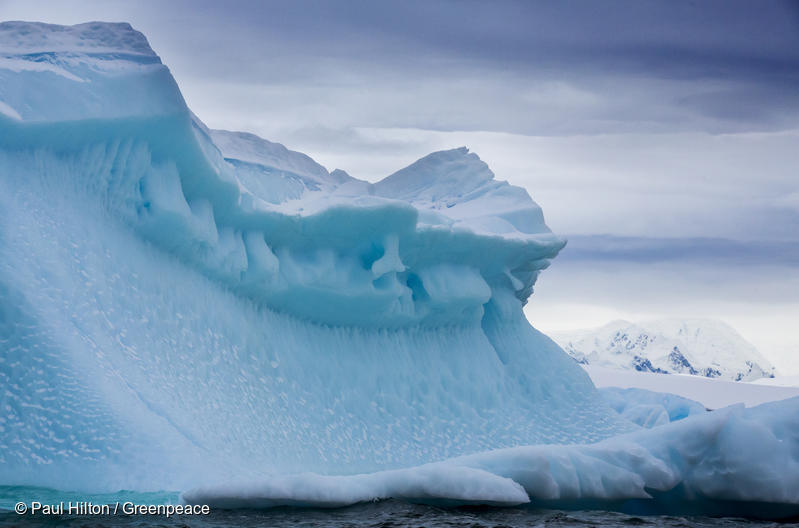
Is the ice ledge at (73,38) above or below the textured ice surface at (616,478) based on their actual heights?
above

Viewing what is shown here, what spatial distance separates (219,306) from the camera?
11.4 m

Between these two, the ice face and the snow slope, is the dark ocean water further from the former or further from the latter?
the snow slope

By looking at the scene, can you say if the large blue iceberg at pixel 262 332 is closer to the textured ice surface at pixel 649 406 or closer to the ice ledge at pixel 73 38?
the ice ledge at pixel 73 38

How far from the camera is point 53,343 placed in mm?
8609

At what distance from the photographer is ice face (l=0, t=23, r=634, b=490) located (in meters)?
8.59

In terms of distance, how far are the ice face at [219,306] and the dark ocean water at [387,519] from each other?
1568mm

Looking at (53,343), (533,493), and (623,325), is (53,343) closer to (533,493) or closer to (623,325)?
(533,493)

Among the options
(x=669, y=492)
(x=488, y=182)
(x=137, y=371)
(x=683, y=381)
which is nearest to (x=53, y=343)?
(x=137, y=371)

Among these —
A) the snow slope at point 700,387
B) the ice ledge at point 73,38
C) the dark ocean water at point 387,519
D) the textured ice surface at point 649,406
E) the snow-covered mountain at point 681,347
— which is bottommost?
the snow-covered mountain at point 681,347

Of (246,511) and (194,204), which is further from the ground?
(194,204)

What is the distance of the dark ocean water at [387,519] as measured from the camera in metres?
6.55

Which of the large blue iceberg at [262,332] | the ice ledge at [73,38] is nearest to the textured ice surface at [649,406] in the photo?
the large blue iceberg at [262,332]

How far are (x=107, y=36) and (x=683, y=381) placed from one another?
2902 cm

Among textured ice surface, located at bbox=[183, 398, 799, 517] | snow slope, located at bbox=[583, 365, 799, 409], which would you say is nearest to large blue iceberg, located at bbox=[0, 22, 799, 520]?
textured ice surface, located at bbox=[183, 398, 799, 517]
